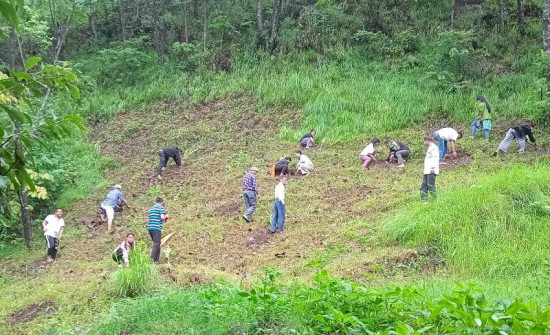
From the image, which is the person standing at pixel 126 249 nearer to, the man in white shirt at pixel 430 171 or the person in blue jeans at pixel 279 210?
the person in blue jeans at pixel 279 210

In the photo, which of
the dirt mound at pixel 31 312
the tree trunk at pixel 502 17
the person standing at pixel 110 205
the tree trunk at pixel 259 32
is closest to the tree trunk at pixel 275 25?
the tree trunk at pixel 259 32

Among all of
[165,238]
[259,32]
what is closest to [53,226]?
[165,238]

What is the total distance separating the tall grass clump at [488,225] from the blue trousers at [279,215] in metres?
2.37

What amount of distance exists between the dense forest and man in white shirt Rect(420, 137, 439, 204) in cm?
32

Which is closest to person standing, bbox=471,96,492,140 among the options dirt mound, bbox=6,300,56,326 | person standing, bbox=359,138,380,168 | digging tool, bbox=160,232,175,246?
person standing, bbox=359,138,380,168

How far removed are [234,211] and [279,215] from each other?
2.24 meters

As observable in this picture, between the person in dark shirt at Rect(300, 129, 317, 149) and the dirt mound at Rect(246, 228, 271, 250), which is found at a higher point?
the person in dark shirt at Rect(300, 129, 317, 149)

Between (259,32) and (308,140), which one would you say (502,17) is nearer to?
(259,32)

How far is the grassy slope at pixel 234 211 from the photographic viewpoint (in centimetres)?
831

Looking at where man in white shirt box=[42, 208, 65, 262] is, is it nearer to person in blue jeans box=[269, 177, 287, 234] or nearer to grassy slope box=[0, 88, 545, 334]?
grassy slope box=[0, 88, 545, 334]

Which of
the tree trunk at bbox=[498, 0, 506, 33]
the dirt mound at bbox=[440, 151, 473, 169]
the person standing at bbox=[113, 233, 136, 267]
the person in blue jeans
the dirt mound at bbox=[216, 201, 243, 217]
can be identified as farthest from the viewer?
the tree trunk at bbox=[498, 0, 506, 33]

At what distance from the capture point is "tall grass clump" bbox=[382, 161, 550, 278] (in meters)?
8.17

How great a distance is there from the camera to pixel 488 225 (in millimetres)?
9156

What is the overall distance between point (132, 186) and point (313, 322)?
13.3 metres
